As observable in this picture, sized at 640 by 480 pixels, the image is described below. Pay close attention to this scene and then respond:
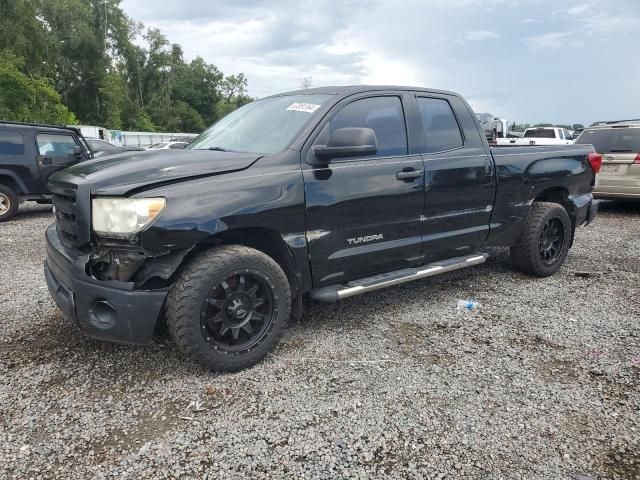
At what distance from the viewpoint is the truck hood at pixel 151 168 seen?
2.64 m

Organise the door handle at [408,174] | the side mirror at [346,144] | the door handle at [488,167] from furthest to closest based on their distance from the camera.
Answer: the door handle at [488,167], the door handle at [408,174], the side mirror at [346,144]

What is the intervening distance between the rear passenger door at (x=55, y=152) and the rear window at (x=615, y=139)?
32.4 ft

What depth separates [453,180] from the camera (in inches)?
154

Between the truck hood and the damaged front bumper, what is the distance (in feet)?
1.58

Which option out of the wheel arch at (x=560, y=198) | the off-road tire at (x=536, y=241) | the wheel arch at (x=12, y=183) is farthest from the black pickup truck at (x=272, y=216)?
the wheel arch at (x=12, y=183)

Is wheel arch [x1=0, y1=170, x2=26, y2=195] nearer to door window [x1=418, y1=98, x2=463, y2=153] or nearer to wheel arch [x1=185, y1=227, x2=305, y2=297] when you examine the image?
wheel arch [x1=185, y1=227, x2=305, y2=297]

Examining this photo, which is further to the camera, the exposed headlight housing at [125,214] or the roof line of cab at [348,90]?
the roof line of cab at [348,90]

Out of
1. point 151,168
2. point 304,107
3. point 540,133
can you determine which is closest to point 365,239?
point 304,107

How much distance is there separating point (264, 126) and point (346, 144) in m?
0.80

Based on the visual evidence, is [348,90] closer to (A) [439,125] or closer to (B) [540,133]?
(A) [439,125]

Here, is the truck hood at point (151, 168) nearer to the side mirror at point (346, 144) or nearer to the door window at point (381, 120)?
the side mirror at point (346, 144)

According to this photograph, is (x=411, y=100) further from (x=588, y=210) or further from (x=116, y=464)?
(x=116, y=464)

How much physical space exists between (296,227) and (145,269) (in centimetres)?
97

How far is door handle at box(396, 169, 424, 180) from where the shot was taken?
11.6ft
